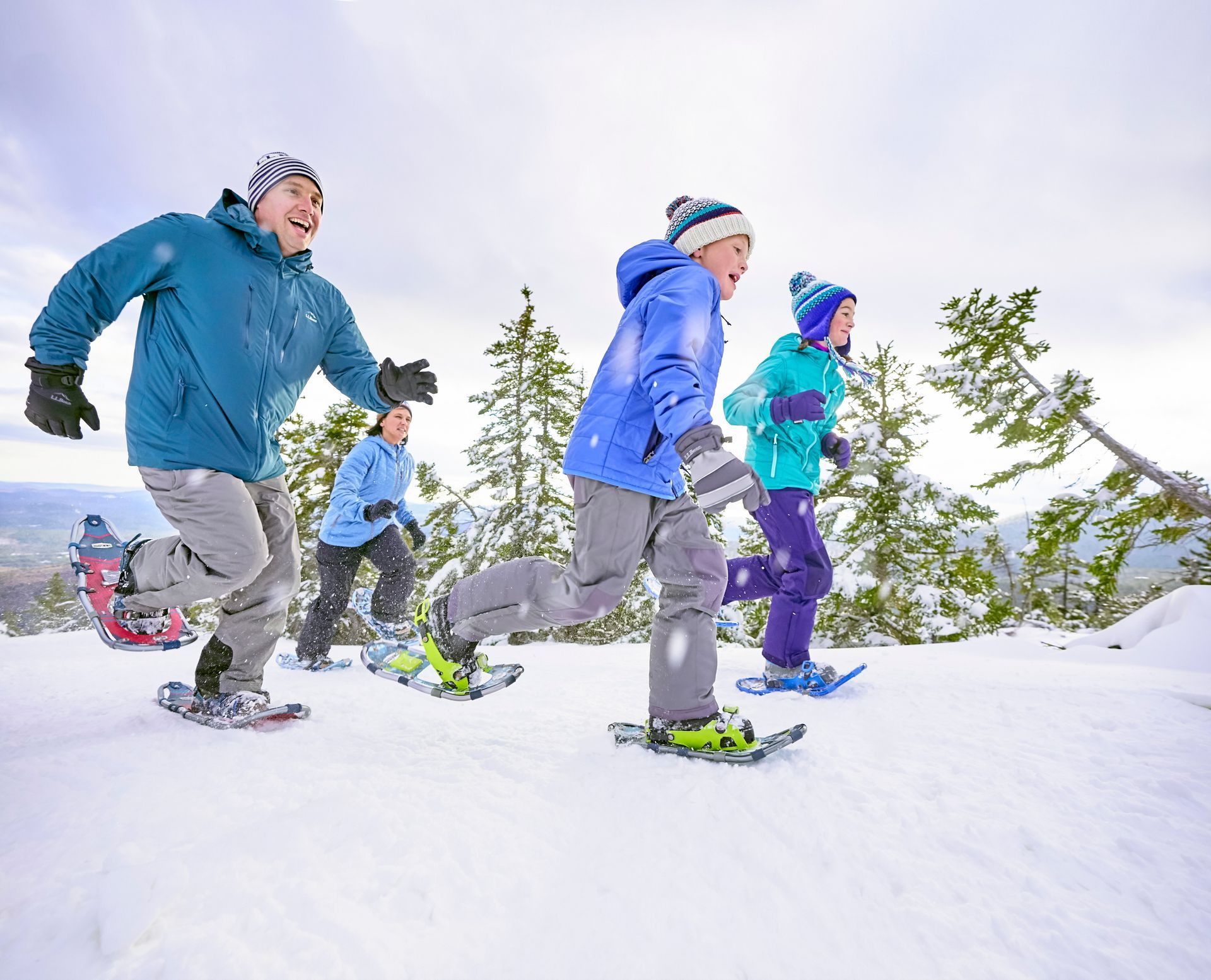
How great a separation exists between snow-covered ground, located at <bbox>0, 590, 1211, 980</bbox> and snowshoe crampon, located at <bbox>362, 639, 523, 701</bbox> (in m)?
0.17

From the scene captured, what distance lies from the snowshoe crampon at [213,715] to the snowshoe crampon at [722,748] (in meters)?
1.56

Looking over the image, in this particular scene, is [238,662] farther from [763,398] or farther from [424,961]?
[763,398]

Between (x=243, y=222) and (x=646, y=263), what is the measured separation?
188 centimetres

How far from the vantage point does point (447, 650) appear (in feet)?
8.30

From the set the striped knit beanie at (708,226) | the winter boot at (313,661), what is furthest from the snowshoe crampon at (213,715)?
the striped knit beanie at (708,226)

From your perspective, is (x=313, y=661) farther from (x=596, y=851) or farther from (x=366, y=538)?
(x=596, y=851)

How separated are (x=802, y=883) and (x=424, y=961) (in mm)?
864

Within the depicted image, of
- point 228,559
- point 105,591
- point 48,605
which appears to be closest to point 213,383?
point 228,559

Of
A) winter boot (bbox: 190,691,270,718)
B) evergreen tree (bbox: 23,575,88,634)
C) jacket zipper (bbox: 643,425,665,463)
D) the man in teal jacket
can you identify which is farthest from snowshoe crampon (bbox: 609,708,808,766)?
evergreen tree (bbox: 23,575,88,634)

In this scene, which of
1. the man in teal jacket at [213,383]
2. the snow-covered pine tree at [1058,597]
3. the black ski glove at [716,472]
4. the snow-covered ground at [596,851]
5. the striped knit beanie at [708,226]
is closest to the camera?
the snow-covered ground at [596,851]

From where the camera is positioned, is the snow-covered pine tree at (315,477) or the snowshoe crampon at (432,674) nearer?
the snowshoe crampon at (432,674)

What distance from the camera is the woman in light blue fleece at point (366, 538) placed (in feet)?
15.3

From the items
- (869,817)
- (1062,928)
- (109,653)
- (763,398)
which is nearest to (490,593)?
(869,817)

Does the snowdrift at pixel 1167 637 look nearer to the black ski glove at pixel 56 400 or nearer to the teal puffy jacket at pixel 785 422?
the teal puffy jacket at pixel 785 422
